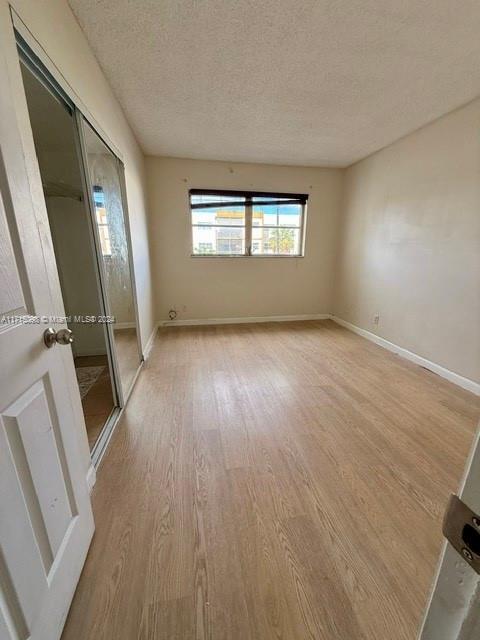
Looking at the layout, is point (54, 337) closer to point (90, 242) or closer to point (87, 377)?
point (90, 242)

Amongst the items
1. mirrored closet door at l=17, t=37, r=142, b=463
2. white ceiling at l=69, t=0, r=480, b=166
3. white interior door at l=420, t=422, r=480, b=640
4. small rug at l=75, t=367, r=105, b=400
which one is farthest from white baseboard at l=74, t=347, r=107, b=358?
white interior door at l=420, t=422, r=480, b=640

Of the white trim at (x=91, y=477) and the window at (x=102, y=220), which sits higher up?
the window at (x=102, y=220)

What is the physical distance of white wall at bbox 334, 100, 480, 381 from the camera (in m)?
2.37

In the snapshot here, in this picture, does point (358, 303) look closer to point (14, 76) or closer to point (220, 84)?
point (220, 84)

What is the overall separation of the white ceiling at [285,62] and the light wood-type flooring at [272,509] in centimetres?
243

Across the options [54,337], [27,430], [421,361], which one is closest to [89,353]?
[54,337]

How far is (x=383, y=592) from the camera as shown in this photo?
3.28ft

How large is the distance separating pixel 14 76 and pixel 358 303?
4007mm

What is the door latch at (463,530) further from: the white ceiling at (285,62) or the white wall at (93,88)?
the white ceiling at (285,62)

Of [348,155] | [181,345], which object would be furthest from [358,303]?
[181,345]

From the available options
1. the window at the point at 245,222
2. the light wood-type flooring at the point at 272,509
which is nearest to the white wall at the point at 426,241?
the light wood-type flooring at the point at 272,509

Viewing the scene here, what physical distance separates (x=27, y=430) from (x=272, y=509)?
1119mm

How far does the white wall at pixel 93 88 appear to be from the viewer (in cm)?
111

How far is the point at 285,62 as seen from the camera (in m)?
1.79
